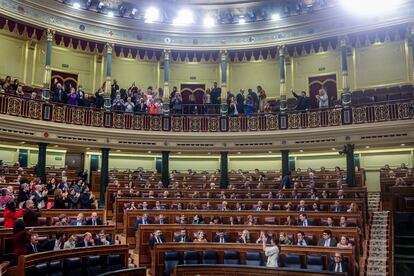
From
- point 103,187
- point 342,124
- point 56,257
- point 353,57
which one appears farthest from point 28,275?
point 353,57

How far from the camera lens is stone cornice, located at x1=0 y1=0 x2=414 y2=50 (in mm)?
15602

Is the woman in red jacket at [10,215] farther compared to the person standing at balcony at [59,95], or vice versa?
the person standing at balcony at [59,95]

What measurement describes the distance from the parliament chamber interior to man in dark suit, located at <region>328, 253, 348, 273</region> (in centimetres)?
189

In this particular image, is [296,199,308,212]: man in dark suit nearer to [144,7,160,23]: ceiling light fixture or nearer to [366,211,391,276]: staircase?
[366,211,391,276]: staircase

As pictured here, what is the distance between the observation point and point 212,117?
17438 mm

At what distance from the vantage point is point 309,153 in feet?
60.7

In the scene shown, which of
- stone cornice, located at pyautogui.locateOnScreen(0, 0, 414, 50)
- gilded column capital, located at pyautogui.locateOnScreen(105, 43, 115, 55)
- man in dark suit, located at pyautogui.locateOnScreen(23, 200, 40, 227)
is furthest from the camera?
gilded column capital, located at pyautogui.locateOnScreen(105, 43, 115, 55)

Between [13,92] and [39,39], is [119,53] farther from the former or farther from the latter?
[13,92]

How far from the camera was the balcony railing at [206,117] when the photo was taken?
14.7 meters

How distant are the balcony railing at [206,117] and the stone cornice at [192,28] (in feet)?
9.55

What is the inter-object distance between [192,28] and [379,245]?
37.9 ft

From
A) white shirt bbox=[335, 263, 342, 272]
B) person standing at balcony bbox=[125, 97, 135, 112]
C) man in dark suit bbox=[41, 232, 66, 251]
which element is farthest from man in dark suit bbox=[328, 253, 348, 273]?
person standing at balcony bbox=[125, 97, 135, 112]

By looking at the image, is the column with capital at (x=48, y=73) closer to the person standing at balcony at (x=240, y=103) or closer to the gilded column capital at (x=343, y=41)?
the person standing at balcony at (x=240, y=103)

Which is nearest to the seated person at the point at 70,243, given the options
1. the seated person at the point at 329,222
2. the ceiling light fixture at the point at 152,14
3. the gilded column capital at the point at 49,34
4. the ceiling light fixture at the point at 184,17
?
the seated person at the point at 329,222
